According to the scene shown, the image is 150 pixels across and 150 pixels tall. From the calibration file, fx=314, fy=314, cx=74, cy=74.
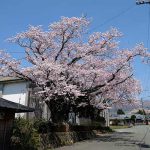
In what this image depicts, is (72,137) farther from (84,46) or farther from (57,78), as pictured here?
(84,46)

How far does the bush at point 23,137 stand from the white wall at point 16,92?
17.2m

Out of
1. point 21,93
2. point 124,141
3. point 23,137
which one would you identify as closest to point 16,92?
point 21,93

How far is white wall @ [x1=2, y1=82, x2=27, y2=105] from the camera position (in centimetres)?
3716

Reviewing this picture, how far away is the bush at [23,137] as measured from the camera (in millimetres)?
18656

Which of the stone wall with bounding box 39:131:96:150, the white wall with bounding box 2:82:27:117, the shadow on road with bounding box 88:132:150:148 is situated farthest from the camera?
the white wall with bounding box 2:82:27:117

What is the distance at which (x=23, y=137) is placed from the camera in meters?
19.0

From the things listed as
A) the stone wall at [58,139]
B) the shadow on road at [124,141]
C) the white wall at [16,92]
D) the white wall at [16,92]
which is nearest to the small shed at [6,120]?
the stone wall at [58,139]

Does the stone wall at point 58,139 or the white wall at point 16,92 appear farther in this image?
the white wall at point 16,92

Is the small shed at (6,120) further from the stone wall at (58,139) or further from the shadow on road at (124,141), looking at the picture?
the shadow on road at (124,141)

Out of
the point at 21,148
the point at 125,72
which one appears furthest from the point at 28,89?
the point at 21,148

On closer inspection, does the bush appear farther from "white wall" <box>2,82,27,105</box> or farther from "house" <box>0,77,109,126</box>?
"white wall" <box>2,82,27,105</box>

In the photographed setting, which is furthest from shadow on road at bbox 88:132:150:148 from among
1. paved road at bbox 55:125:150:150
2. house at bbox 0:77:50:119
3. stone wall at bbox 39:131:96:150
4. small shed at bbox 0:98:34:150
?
small shed at bbox 0:98:34:150

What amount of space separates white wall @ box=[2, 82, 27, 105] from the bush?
17170mm

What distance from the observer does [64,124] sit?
1085 inches
